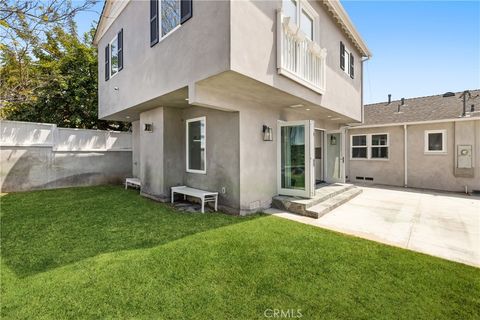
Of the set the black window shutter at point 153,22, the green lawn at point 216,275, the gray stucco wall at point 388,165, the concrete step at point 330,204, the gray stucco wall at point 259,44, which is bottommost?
the green lawn at point 216,275

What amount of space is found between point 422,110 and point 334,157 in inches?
232

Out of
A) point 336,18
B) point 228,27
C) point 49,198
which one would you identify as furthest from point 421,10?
point 49,198

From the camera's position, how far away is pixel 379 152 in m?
12.8

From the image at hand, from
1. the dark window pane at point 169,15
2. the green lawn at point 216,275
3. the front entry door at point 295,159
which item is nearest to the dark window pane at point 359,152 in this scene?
the front entry door at point 295,159

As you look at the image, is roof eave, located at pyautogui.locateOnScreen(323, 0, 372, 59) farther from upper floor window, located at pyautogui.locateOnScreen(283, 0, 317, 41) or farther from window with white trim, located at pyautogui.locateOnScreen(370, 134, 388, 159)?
window with white trim, located at pyautogui.locateOnScreen(370, 134, 388, 159)

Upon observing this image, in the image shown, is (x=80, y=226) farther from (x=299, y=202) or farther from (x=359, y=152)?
(x=359, y=152)

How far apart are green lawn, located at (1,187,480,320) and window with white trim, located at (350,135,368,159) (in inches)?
382

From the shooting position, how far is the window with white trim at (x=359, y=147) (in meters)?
13.3

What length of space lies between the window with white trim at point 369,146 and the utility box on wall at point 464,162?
285cm

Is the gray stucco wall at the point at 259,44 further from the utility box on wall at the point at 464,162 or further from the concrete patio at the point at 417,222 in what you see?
the utility box on wall at the point at 464,162

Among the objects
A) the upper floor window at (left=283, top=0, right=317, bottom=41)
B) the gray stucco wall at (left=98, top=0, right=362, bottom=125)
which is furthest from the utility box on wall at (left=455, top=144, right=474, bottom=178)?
the upper floor window at (left=283, top=0, right=317, bottom=41)

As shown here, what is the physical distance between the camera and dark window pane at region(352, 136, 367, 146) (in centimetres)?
1335

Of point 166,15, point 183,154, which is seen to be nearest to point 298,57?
point 166,15

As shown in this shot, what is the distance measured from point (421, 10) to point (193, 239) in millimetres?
10364
